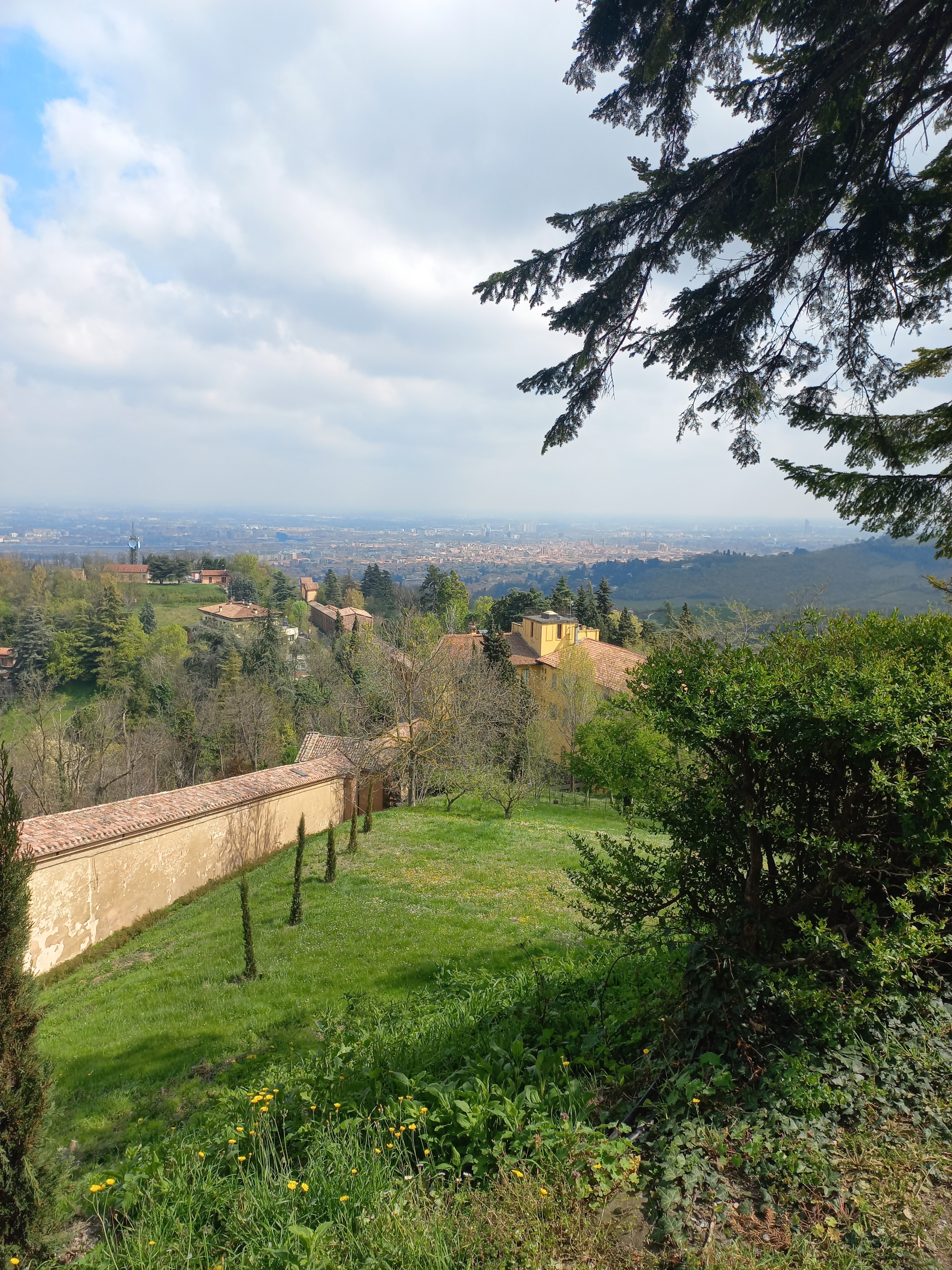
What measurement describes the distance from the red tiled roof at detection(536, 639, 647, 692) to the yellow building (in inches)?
2.0

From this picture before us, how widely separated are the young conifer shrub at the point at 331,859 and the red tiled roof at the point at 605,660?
20.2 metres

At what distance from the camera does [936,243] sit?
15.2 feet

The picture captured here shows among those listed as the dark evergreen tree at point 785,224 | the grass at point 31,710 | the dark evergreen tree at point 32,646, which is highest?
the dark evergreen tree at point 785,224

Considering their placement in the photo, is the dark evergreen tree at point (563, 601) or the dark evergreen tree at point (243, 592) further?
the dark evergreen tree at point (243, 592)

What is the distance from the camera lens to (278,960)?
8.39 meters

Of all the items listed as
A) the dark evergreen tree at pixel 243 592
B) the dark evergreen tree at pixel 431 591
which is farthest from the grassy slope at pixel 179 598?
the dark evergreen tree at pixel 431 591

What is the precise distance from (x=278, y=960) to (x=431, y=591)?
5290 cm

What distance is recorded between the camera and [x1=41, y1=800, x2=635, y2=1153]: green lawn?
6039mm

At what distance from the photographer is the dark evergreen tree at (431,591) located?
58312mm

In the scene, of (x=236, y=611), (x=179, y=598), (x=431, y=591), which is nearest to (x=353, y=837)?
(x=431, y=591)

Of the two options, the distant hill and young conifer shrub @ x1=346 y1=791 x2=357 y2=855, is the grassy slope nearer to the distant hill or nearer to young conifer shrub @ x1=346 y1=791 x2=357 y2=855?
the distant hill

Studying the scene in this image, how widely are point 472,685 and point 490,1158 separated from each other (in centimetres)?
1979

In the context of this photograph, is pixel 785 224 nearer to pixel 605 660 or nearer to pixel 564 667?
pixel 564 667

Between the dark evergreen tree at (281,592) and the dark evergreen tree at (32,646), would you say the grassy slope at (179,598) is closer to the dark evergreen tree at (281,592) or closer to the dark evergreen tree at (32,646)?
the dark evergreen tree at (281,592)
